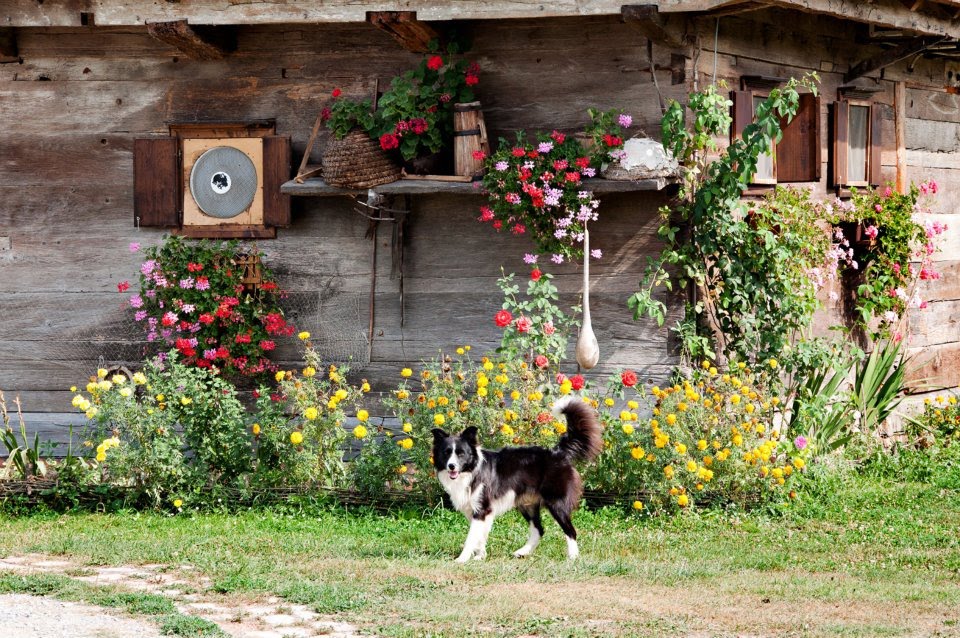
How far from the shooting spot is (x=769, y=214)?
368 inches

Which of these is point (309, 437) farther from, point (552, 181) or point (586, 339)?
point (552, 181)

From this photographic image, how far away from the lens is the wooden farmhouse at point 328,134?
29.7 feet

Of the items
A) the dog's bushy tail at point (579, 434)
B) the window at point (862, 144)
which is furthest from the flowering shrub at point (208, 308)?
the window at point (862, 144)

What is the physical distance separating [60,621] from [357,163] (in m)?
4.51

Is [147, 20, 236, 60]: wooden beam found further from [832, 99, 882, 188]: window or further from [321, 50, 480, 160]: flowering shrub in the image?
[832, 99, 882, 188]: window

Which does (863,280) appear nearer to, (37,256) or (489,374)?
(489,374)

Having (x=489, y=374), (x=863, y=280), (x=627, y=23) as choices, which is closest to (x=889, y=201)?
(x=863, y=280)

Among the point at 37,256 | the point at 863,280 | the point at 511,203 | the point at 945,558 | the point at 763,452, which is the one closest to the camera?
the point at 945,558

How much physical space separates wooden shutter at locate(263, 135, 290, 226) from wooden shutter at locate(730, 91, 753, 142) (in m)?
3.56

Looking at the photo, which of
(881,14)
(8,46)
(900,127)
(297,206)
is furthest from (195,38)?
(900,127)

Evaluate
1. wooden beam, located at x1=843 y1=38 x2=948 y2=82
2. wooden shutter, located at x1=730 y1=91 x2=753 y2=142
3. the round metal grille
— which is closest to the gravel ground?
the round metal grille

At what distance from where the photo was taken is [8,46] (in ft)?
33.2

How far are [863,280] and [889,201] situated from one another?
75 centimetres

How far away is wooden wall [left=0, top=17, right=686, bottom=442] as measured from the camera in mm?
9211
